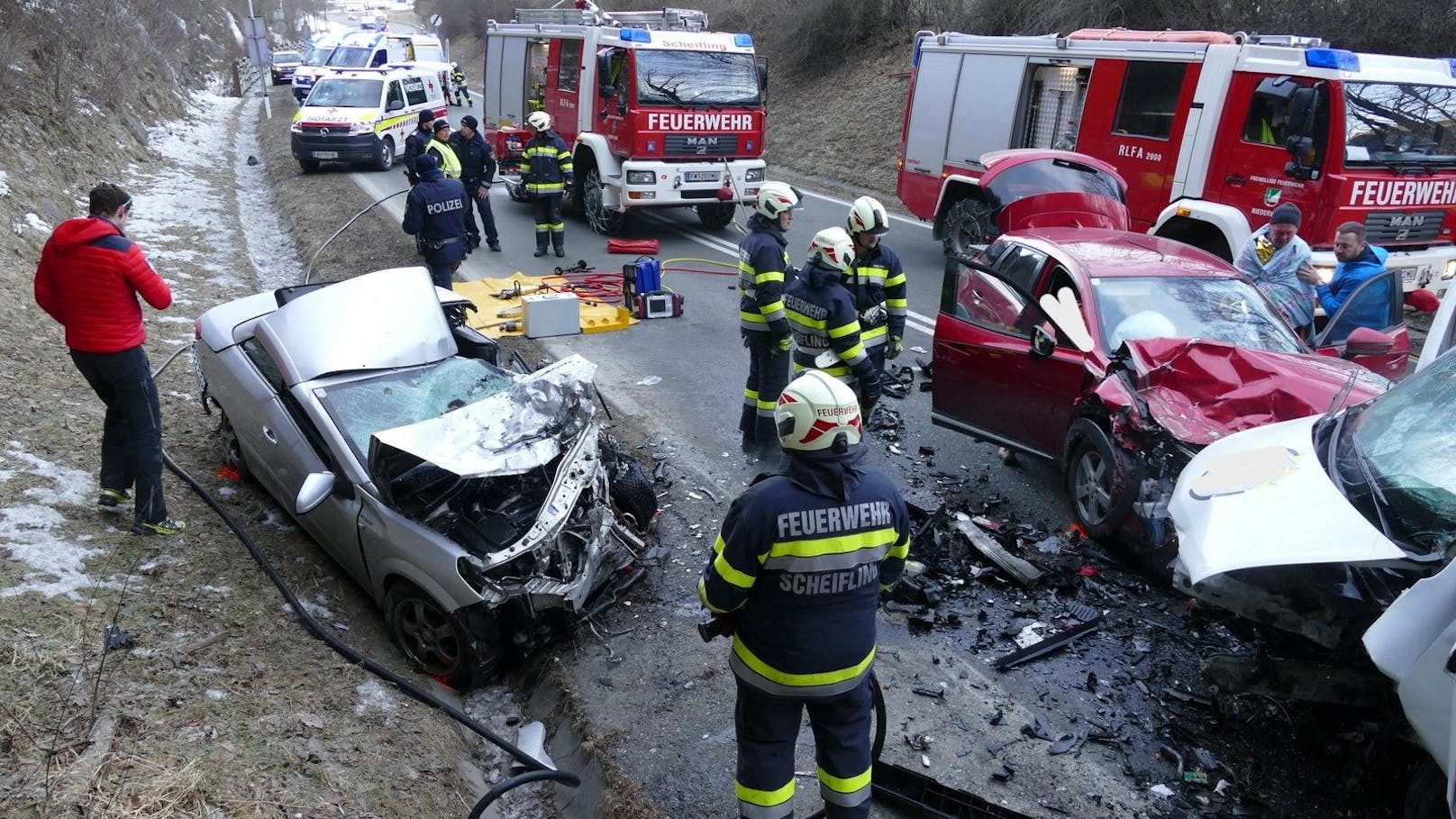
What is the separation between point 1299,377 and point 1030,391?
1525mm

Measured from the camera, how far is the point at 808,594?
3.02 m

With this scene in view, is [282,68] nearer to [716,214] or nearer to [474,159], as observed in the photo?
[474,159]

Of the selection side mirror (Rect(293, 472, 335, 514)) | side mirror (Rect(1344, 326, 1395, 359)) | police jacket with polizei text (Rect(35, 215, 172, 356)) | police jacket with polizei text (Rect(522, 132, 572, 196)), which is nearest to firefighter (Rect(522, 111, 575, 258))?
police jacket with polizei text (Rect(522, 132, 572, 196))

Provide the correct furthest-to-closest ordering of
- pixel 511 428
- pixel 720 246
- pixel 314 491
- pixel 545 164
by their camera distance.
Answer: pixel 720 246, pixel 545 164, pixel 511 428, pixel 314 491

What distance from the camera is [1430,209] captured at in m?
9.29

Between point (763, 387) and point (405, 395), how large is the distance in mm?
2407

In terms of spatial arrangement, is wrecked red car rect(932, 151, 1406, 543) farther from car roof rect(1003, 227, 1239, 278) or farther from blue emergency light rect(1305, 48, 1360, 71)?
blue emergency light rect(1305, 48, 1360, 71)


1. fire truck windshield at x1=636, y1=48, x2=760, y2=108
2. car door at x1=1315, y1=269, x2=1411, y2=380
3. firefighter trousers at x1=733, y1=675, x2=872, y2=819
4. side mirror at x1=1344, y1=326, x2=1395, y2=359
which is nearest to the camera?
firefighter trousers at x1=733, y1=675, x2=872, y2=819

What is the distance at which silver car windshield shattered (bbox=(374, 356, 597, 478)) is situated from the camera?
179 inches

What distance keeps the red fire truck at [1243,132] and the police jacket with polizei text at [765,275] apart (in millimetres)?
5161

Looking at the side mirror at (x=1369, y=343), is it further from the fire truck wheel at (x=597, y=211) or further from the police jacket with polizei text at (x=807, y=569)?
the fire truck wheel at (x=597, y=211)

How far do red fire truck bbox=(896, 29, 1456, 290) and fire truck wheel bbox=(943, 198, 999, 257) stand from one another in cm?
2

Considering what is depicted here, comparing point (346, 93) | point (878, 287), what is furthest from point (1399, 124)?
point (346, 93)

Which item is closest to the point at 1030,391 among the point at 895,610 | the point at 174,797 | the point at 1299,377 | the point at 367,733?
the point at 1299,377
